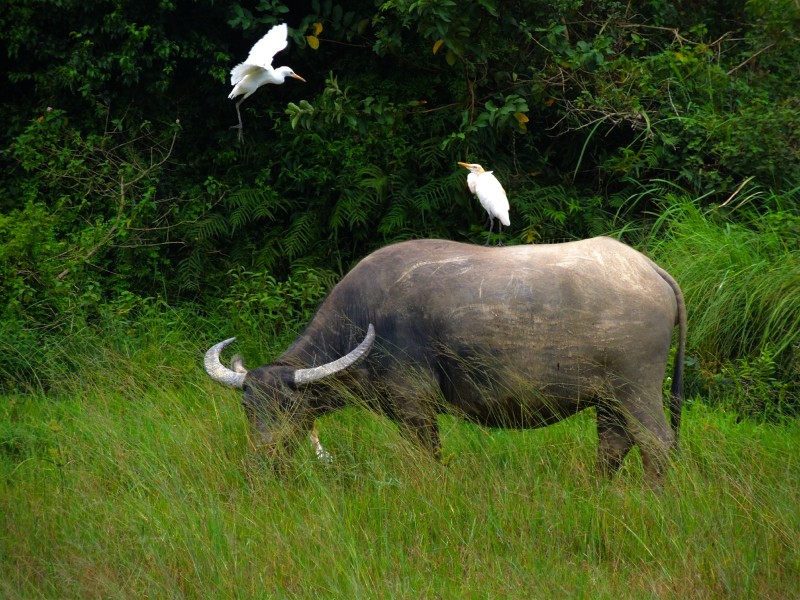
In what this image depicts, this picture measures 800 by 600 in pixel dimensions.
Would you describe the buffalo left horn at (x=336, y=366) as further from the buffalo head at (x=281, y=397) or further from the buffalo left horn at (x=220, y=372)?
the buffalo left horn at (x=220, y=372)

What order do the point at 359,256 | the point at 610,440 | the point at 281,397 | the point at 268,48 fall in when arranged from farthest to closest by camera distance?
the point at 359,256 → the point at 268,48 → the point at 281,397 → the point at 610,440

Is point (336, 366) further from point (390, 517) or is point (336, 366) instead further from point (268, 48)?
point (268, 48)

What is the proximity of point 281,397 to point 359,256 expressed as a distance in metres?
3.79

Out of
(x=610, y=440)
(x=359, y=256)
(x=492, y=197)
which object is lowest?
(x=359, y=256)

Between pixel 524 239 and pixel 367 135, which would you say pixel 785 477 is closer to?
pixel 524 239

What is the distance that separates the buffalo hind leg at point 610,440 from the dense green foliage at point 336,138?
8.56 feet

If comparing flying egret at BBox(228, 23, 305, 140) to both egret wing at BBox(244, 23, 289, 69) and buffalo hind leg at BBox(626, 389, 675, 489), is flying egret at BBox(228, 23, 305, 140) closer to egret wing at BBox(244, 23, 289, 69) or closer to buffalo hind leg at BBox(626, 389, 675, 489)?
egret wing at BBox(244, 23, 289, 69)

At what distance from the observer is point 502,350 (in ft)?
16.2

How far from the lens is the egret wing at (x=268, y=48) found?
7112 mm

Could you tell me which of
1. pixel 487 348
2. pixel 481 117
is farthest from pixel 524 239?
pixel 487 348

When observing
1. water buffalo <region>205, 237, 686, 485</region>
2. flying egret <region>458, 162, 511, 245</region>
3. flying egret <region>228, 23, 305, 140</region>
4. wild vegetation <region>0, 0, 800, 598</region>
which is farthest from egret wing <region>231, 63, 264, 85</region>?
water buffalo <region>205, 237, 686, 485</region>

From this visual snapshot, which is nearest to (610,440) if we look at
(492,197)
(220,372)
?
(220,372)

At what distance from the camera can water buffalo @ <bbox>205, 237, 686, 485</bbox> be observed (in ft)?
16.0

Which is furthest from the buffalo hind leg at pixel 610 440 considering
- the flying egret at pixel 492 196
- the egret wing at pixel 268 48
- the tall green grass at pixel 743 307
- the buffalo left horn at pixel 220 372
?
the egret wing at pixel 268 48
